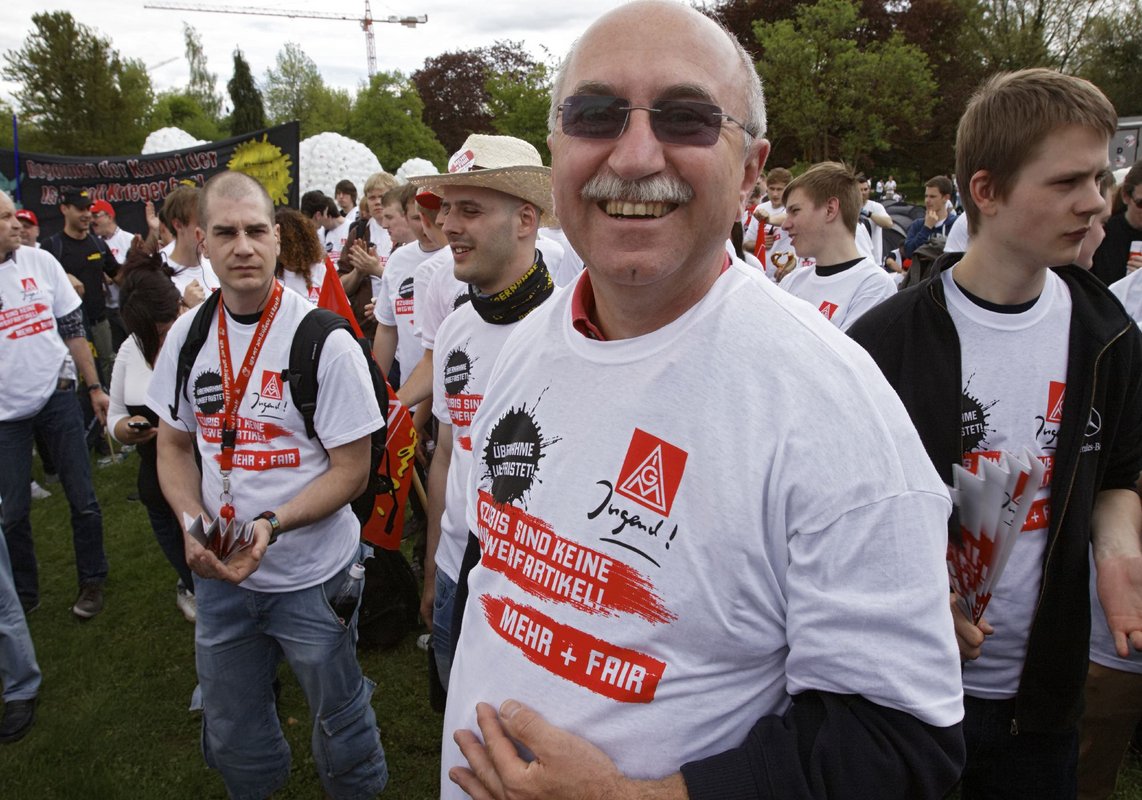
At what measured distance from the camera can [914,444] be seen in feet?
3.86

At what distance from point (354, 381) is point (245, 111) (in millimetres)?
59406

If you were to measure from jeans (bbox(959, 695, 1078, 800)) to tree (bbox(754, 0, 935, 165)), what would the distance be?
27.7 m

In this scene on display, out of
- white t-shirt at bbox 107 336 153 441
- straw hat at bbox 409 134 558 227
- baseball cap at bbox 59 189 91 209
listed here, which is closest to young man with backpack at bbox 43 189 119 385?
baseball cap at bbox 59 189 91 209

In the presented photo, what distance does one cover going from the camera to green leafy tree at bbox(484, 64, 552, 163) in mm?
27562

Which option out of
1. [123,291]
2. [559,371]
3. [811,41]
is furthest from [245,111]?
[559,371]

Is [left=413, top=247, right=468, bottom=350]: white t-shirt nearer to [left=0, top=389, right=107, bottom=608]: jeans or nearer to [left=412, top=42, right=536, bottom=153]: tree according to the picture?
[left=0, top=389, right=107, bottom=608]: jeans

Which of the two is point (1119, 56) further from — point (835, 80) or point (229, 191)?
point (229, 191)

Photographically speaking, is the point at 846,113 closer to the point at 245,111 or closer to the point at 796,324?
the point at 796,324

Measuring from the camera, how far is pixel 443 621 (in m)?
3.06

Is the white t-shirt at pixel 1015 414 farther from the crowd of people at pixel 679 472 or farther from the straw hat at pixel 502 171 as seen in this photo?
the straw hat at pixel 502 171

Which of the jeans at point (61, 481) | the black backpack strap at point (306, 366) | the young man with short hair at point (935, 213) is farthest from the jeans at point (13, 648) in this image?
the young man with short hair at point (935, 213)

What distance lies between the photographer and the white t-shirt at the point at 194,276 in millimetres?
5129

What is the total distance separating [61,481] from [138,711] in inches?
72.1

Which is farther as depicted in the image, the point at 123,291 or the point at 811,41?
the point at 811,41
